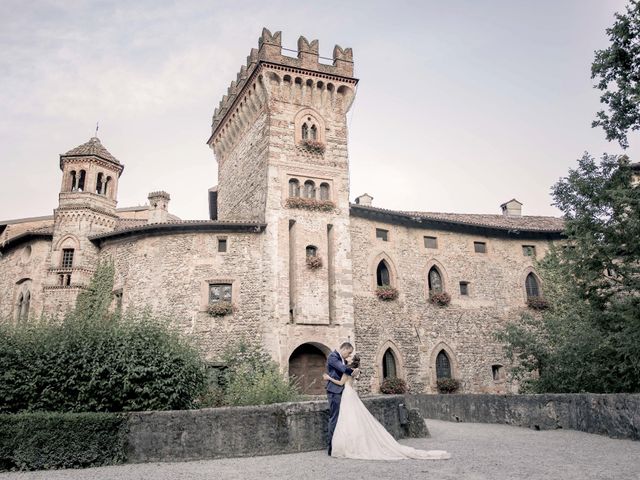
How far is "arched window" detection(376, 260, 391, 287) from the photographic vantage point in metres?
25.3

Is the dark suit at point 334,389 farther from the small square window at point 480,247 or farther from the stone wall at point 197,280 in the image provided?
the small square window at point 480,247

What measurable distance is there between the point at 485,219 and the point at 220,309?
17215 millimetres

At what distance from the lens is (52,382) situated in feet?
32.3

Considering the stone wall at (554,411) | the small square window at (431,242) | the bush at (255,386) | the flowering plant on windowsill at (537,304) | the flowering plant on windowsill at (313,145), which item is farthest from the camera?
the flowering plant on windowsill at (537,304)

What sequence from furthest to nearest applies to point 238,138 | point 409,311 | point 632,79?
point 238,138, point 409,311, point 632,79

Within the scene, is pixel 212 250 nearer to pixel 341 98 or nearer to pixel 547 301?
pixel 341 98

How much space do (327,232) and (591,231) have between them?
1182 centimetres

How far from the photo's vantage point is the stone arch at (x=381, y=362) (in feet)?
75.4

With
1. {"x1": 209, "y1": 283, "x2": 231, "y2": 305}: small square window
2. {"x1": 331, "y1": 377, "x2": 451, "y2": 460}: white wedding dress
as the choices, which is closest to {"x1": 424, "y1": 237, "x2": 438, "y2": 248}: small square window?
{"x1": 209, "y1": 283, "x2": 231, "y2": 305}: small square window

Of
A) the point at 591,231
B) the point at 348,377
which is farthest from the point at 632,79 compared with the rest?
the point at 348,377

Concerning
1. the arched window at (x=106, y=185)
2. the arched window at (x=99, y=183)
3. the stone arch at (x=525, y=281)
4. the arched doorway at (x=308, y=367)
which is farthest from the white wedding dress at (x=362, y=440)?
the stone arch at (x=525, y=281)

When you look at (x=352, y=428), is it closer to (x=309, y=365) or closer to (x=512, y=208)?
(x=309, y=365)

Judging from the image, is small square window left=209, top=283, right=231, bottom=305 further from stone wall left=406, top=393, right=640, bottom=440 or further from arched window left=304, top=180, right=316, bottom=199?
stone wall left=406, top=393, right=640, bottom=440

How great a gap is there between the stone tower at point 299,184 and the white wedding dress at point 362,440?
39.3 ft
